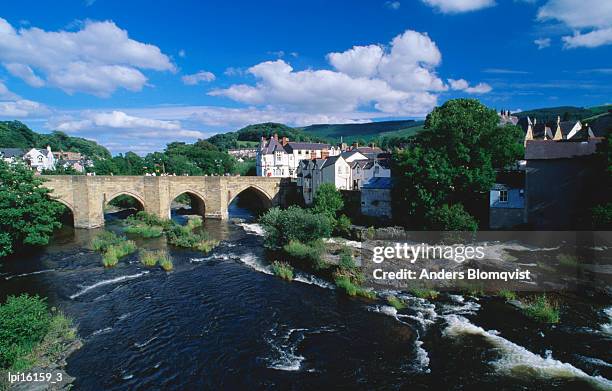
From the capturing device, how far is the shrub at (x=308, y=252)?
25.3 meters

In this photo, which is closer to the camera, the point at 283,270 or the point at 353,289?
the point at 353,289

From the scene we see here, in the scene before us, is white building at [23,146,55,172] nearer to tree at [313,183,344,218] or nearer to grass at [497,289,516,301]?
tree at [313,183,344,218]

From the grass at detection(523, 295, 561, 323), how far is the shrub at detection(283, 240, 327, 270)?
12.1 meters

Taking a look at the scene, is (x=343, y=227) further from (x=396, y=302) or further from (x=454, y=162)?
(x=396, y=302)

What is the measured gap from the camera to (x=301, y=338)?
16344 millimetres

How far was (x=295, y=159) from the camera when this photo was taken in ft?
244

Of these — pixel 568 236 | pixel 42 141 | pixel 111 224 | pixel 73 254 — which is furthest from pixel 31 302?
pixel 42 141

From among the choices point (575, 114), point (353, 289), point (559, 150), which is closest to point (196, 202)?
point (353, 289)

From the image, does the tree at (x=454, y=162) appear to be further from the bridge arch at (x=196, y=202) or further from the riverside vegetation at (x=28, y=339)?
the bridge arch at (x=196, y=202)

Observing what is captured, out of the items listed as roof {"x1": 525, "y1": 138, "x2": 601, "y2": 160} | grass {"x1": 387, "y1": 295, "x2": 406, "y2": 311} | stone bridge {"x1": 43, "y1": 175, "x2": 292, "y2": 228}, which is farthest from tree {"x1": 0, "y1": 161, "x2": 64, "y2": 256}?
roof {"x1": 525, "y1": 138, "x2": 601, "y2": 160}

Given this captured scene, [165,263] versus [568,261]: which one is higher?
[568,261]

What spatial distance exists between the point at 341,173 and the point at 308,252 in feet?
65.4

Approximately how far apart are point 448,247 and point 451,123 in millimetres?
11737

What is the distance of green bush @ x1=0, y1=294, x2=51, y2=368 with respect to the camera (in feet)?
42.5
